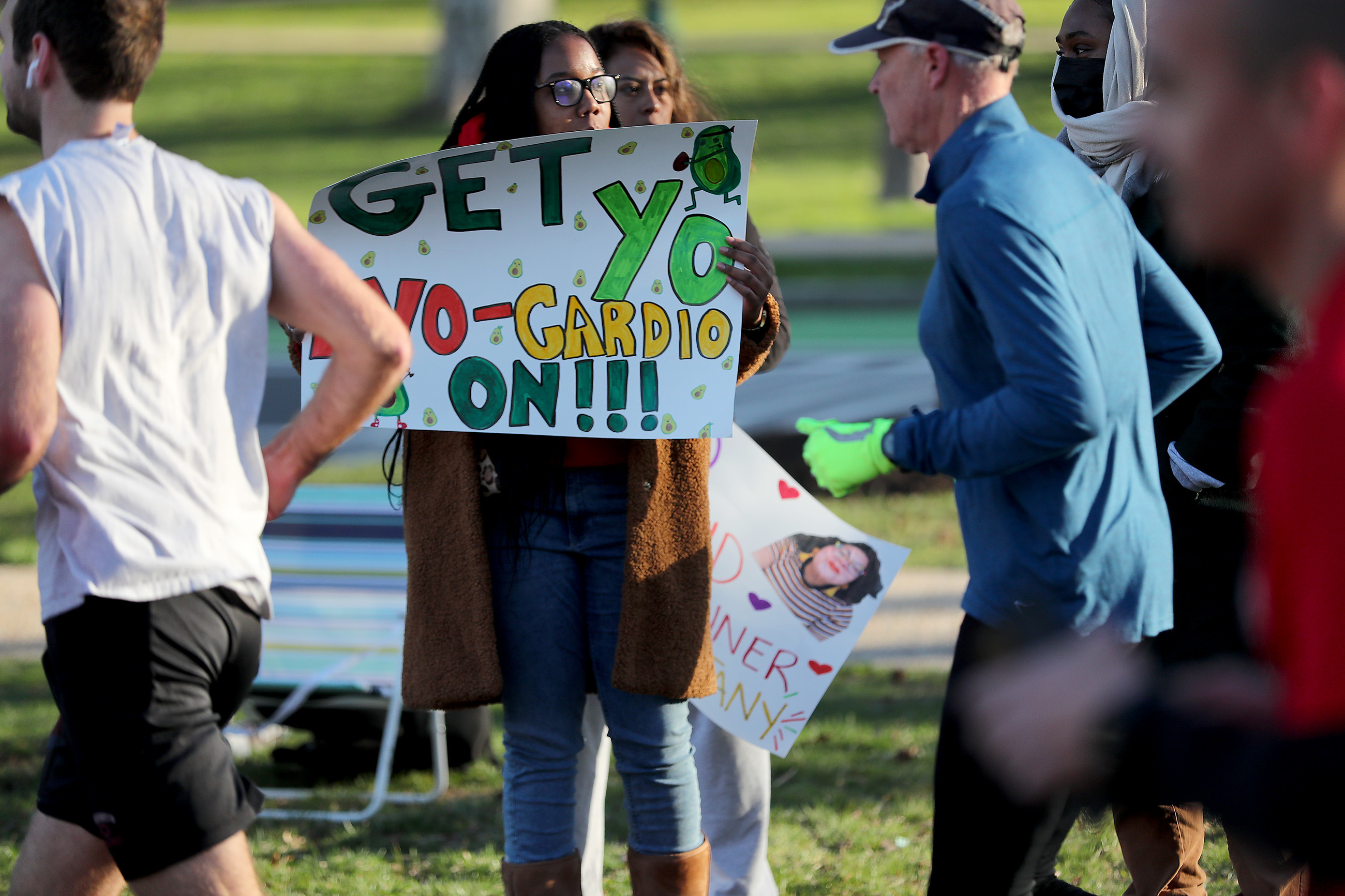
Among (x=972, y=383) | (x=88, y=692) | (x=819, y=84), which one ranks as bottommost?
(x=819, y=84)

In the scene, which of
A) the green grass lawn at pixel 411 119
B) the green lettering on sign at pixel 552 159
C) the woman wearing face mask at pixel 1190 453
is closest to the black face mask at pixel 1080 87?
the woman wearing face mask at pixel 1190 453

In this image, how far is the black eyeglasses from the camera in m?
3.11

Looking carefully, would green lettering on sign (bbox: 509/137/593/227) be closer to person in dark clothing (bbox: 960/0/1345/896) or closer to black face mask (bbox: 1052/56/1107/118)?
black face mask (bbox: 1052/56/1107/118)

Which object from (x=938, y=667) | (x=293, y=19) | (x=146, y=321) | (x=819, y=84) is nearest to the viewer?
(x=146, y=321)

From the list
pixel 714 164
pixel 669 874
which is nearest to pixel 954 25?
pixel 714 164

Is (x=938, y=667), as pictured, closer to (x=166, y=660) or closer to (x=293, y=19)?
(x=166, y=660)

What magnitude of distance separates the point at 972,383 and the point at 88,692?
1.55m

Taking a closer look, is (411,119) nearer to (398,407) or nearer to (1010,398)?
(398,407)

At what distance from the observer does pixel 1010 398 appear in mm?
2324

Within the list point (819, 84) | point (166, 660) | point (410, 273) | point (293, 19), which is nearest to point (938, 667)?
point (410, 273)

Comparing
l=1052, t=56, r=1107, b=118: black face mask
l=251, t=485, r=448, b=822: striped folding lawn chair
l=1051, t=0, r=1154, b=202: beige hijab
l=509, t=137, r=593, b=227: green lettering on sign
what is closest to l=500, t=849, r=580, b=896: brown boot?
l=509, t=137, r=593, b=227: green lettering on sign

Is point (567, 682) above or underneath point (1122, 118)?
underneath

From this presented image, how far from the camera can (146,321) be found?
2.20 meters

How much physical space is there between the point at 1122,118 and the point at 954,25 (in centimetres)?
114
